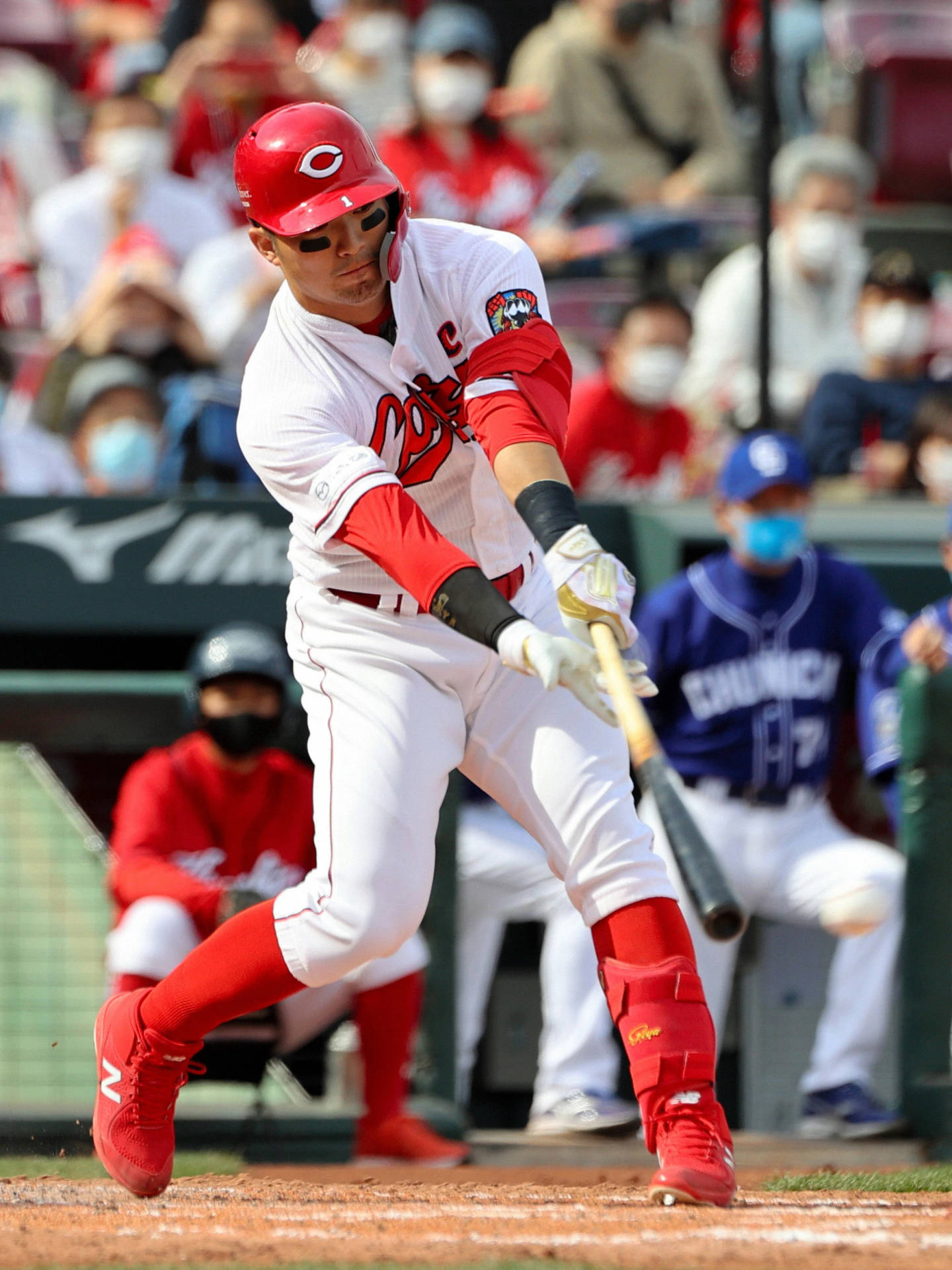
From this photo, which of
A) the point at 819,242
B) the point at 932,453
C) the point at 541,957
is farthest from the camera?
the point at 819,242

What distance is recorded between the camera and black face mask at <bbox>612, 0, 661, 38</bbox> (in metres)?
8.42

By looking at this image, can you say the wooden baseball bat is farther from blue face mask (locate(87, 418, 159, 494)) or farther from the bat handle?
blue face mask (locate(87, 418, 159, 494))

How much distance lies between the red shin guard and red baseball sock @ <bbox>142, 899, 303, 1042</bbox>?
1.79 feet

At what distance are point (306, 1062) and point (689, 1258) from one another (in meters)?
2.56

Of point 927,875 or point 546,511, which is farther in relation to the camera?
point 927,875

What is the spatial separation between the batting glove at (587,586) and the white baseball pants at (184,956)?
156cm

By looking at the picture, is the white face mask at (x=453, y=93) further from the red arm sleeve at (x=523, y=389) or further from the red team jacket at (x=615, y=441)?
the red arm sleeve at (x=523, y=389)

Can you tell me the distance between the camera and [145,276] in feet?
22.4

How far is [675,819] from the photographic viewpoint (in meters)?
3.08

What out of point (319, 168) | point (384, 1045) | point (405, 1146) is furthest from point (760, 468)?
point (319, 168)

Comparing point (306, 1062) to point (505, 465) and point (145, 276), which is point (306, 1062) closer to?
point (505, 465)

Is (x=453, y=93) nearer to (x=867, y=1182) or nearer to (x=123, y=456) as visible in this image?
(x=123, y=456)

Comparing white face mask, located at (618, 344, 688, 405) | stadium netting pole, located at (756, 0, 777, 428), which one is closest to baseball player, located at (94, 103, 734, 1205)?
stadium netting pole, located at (756, 0, 777, 428)

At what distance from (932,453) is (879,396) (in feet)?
1.21
